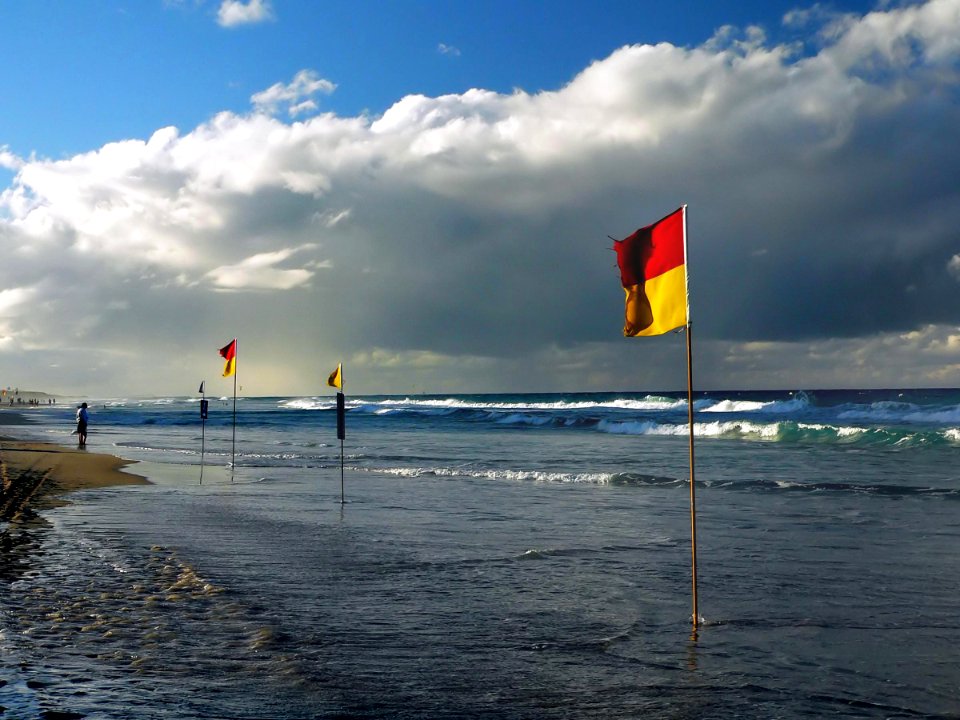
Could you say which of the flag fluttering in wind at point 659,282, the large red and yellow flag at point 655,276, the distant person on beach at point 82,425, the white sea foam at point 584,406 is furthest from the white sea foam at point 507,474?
the white sea foam at point 584,406

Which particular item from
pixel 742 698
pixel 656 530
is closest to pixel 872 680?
pixel 742 698

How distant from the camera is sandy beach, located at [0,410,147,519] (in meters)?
17.2

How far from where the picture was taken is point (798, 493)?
1805cm

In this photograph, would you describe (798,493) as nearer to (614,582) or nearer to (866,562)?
(866,562)

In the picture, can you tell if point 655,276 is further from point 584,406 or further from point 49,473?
point 584,406

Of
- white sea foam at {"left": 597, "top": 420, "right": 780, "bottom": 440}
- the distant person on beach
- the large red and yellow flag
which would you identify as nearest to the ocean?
the large red and yellow flag

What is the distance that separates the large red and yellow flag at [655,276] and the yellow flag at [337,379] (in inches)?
407

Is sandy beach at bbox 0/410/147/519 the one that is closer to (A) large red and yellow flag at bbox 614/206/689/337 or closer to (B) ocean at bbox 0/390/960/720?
(B) ocean at bbox 0/390/960/720

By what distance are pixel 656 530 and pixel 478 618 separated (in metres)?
6.24

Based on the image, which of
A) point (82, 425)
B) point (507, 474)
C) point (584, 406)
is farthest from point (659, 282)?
point (584, 406)

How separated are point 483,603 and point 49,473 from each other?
60.9 ft

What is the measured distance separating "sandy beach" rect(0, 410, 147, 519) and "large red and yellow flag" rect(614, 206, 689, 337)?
12.0 meters

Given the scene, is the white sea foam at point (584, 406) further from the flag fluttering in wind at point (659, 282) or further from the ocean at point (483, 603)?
the flag fluttering in wind at point (659, 282)

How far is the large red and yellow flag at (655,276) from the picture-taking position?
7133 mm
